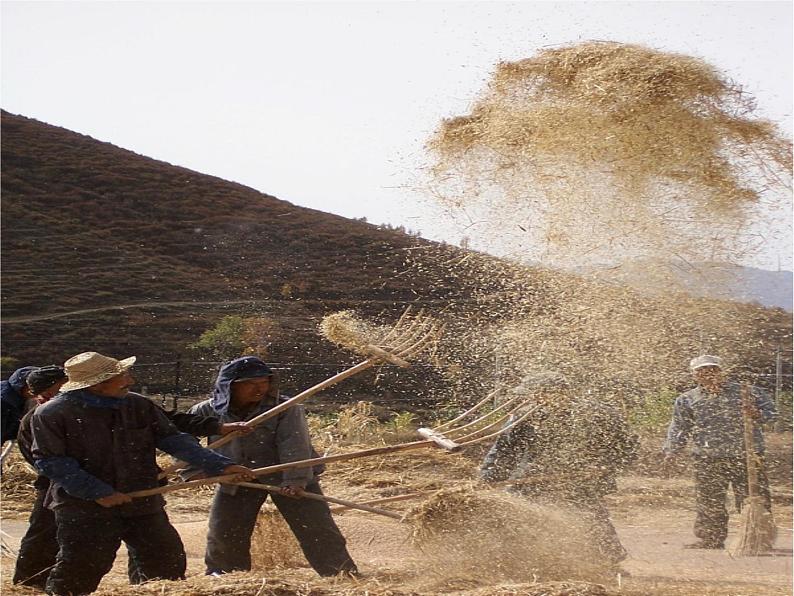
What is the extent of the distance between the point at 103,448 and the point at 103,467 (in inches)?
3.2

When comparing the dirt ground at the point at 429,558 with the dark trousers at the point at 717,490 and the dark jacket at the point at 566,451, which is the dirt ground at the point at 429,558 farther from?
the dark jacket at the point at 566,451

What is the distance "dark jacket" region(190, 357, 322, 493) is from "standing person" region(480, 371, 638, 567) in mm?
1224

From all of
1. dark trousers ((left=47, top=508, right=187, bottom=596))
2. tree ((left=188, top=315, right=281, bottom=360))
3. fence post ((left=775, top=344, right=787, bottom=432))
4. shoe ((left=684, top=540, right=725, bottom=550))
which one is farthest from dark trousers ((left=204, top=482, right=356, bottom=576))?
tree ((left=188, top=315, right=281, bottom=360))

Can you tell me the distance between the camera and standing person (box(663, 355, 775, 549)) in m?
6.86

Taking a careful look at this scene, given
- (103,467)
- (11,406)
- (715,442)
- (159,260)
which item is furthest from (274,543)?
(159,260)

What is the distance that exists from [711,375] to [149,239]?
13004 mm

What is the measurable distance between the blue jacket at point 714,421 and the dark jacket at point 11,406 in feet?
13.7

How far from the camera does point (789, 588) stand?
541cm

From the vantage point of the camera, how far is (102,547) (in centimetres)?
439

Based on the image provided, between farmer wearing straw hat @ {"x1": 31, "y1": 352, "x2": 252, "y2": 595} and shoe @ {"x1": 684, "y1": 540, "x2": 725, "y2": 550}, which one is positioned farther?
shoe @ {"x1": 684, "y1": 540, "x2": 725, "y2": 550}

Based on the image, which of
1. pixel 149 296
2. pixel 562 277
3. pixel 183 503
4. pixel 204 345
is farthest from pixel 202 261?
pixel 562 277

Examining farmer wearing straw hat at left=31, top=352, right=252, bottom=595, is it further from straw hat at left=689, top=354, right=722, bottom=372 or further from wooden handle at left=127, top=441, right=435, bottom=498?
straw hat at left=689, top=354, right=722, bottom=372

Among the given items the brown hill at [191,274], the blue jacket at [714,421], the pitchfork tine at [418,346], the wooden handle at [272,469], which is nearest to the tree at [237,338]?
the brown hill at [191,274]

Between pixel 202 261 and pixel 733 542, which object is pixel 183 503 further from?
pixel 202 261
